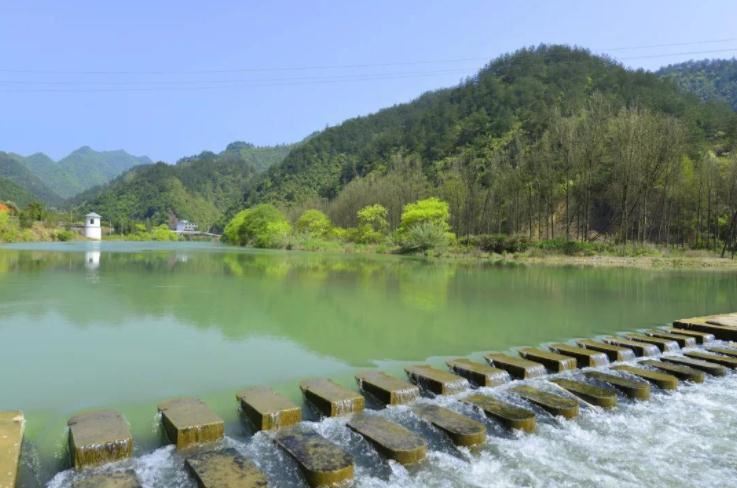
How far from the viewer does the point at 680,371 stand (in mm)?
6148

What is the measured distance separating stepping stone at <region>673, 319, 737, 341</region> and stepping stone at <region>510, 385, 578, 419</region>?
18.4 ft

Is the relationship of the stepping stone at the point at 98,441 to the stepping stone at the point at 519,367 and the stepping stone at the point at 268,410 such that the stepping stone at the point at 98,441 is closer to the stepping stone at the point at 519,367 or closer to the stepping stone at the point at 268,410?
the stepping stone at the point at 268,410

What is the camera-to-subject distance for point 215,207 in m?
151

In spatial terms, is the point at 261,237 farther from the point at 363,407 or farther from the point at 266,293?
the point at 363,407

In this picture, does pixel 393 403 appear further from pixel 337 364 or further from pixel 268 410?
pixel 337 364

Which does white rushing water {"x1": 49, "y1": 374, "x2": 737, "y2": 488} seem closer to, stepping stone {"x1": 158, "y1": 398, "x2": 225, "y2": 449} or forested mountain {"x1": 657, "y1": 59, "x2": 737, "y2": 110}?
stepping stone {"x1": 158, "y1": 398, "x2": 225, "y2": 449}

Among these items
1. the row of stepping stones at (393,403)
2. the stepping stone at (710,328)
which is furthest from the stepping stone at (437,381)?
the stepping stone at (710,328)

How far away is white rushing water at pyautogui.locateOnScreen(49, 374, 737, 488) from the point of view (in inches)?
137

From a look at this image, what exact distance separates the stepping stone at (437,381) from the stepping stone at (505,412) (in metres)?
0.28

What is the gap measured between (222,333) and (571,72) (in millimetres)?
90758

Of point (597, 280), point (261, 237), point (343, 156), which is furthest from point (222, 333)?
point (343, 156)

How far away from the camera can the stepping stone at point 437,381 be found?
5.25 metres

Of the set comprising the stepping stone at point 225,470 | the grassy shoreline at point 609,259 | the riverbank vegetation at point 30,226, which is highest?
the riverbank vegetation at point 30,226

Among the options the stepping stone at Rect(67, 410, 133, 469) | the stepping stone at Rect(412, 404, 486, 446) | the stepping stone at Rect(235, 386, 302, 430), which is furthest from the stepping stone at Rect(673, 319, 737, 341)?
the stepping stone at Rect(67, 410, 133, 469)
